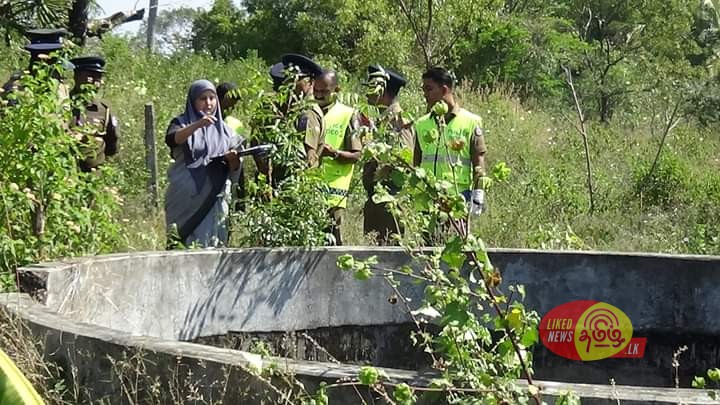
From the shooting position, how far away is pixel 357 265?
12.5 feet

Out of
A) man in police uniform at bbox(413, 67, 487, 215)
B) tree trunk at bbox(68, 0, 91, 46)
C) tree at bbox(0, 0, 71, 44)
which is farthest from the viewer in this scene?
tree trunk at bbox(68, 0, 91, 46)

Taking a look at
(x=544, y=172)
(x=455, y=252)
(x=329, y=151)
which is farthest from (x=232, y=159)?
(x=544, y=172)

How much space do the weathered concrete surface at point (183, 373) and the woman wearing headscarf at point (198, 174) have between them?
9.82ft

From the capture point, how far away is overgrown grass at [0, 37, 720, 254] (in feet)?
33.2

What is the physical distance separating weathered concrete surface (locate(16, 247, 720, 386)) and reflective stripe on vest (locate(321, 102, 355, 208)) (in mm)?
1682

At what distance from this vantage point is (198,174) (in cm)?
752

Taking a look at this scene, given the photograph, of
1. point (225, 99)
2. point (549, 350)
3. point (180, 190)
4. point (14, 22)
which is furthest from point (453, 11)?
point (549, 350)

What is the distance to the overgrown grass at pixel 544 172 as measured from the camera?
10.1 m

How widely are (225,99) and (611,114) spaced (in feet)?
61.4

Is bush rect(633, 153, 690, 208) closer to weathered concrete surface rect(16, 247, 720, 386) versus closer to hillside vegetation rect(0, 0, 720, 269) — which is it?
hillside vegetation rect(0, 0, 720, 269)

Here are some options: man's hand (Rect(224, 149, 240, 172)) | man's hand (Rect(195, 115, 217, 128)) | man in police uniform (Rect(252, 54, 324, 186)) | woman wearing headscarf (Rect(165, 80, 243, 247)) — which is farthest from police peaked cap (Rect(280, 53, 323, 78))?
man's hand (Rect(195, 115, 217, 128))

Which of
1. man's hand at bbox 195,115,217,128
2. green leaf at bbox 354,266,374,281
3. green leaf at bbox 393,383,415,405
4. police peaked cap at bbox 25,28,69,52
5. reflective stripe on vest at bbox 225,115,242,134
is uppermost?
police peaked cap at bbox 25,28,69,52

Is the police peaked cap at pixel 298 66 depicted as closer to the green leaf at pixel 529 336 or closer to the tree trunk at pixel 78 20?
the green leaf at pixel 529 336

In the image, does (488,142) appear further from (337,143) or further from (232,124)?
Result: (337,143)
